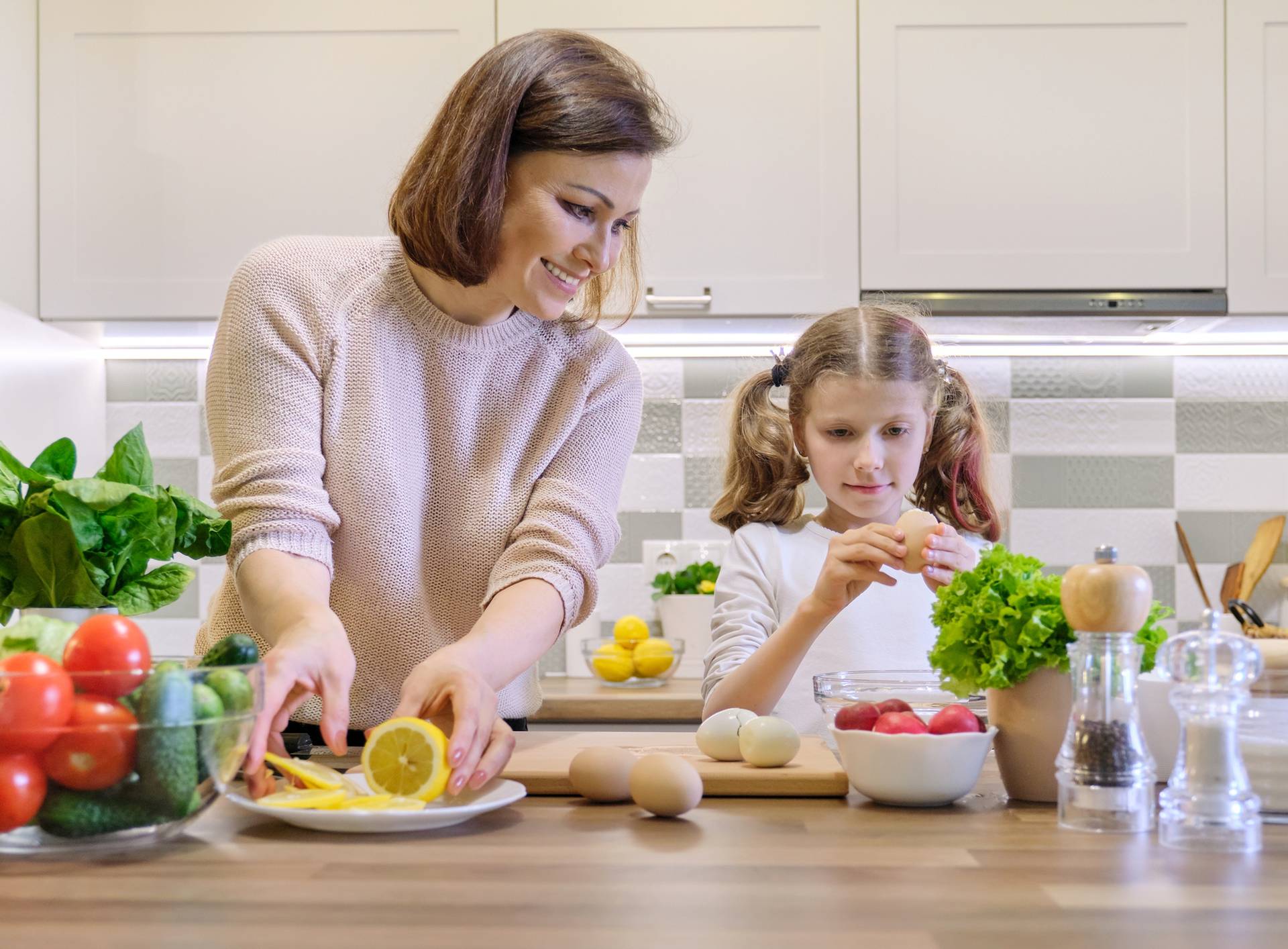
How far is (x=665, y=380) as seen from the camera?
290 cm

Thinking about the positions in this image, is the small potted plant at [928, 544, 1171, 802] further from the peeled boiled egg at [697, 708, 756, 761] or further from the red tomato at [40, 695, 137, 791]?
the red tomato at [40, 695, 137, 791]

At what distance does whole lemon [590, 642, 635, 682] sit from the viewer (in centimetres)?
244

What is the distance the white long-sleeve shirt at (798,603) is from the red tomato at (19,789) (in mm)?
1068

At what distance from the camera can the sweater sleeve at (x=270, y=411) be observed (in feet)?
4.33

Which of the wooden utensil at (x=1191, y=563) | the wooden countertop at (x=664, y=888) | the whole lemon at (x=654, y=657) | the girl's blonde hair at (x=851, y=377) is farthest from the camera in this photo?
the wooden utensil at (x=1191, y=563)

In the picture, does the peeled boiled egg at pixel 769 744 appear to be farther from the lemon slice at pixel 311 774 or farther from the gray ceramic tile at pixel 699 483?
the gray ceramic tile at pixel 699 483

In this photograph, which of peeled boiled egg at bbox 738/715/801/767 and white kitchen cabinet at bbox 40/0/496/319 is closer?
peeled boiled egg at bbox 738/715/801/767

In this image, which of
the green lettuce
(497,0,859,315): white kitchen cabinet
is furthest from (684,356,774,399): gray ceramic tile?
the green lettuce

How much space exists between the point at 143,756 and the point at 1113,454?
2.43 meters

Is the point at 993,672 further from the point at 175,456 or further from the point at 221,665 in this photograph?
the point at 175,456

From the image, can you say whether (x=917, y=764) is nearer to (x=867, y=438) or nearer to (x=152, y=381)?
(x=867, y=438)

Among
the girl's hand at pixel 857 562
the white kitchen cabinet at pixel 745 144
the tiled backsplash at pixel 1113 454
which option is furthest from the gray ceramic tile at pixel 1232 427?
the girl's hand at pixel 857 562

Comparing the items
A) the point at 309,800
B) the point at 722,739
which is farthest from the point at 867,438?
the point at 309,800

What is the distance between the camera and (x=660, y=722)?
232 centimetres
